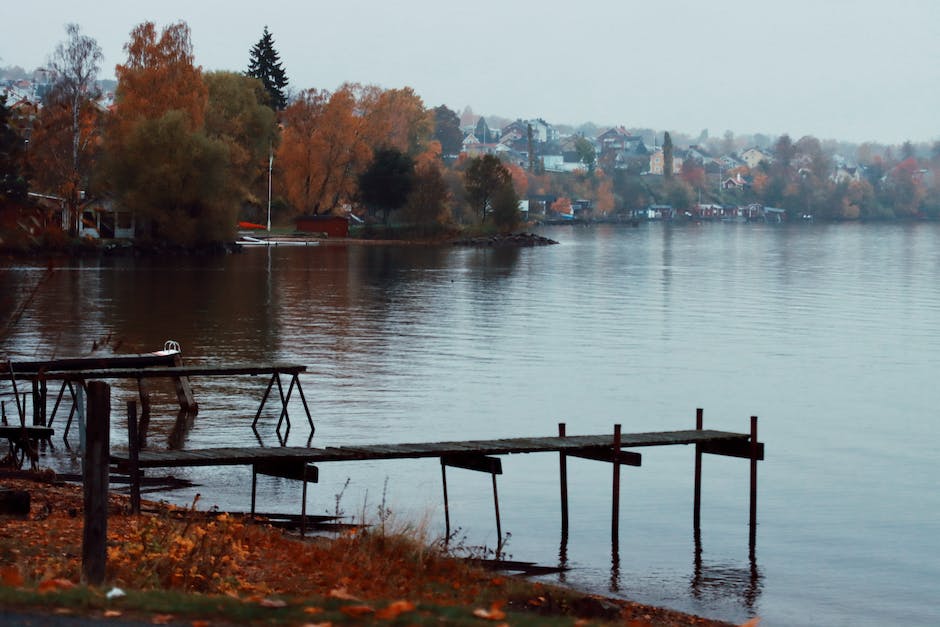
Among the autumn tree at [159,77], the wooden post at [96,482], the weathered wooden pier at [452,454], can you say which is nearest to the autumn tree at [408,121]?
the autumn tree at [159,77]

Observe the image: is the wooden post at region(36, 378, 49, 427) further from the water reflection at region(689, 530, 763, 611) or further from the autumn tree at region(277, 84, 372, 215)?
the autumn tree at region(277, 84, 372, 215)

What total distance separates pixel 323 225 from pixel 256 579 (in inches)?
5061

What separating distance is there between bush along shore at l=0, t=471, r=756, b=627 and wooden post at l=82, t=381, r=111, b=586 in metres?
0.28

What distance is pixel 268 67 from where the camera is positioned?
15450 centimetres

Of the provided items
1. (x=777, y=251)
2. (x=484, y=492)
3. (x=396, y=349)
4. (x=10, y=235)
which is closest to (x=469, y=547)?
(x=484, y=492)

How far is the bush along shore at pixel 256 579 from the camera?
31.6ft

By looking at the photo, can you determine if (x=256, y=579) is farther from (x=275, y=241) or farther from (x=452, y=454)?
(x=275, y=241)

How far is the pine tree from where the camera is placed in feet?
504

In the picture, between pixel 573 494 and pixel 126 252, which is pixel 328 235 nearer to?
pixel 126 252

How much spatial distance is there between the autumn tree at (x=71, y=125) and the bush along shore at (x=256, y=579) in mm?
82421

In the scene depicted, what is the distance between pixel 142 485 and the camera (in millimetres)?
21859

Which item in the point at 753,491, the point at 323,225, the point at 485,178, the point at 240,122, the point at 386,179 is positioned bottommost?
the point at 753,491

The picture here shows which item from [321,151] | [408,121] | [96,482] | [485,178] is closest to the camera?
[96,482]

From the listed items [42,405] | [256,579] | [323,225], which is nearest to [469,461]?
[256,579]
